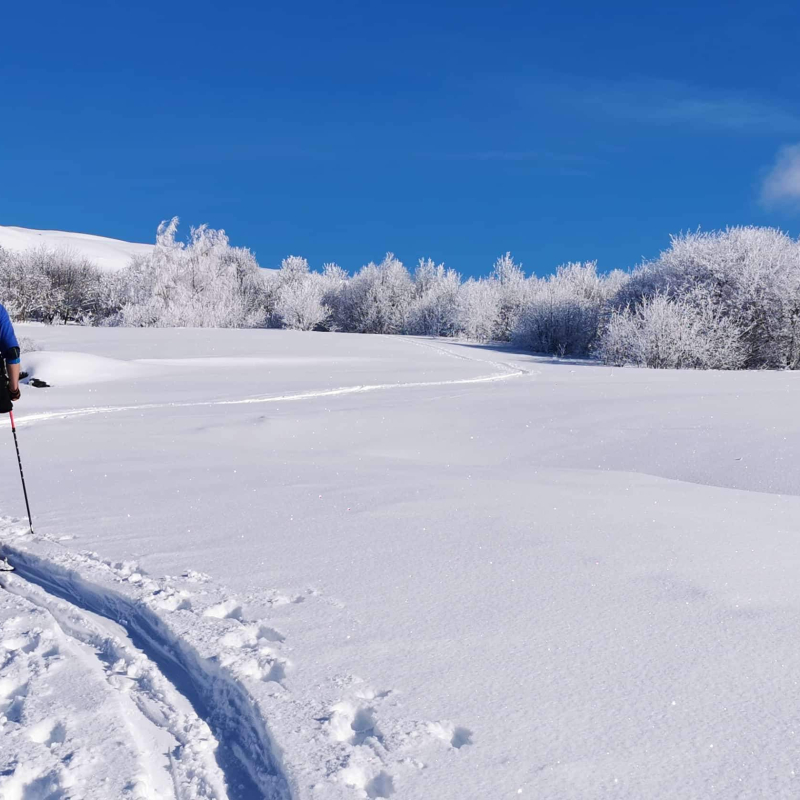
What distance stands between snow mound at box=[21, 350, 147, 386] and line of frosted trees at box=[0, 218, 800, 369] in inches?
682

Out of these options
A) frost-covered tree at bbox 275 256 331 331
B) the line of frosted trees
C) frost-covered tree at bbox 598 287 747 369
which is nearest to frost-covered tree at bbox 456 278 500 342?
the line of frosted trees

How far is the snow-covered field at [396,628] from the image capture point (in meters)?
2.19

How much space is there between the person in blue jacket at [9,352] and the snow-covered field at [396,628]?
3.25 ft

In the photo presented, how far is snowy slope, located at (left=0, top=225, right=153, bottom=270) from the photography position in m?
87.6

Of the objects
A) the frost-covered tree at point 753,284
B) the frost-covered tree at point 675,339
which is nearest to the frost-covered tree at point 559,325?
the frost-covered tree at point 753,284

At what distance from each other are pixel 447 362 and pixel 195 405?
1178 cm

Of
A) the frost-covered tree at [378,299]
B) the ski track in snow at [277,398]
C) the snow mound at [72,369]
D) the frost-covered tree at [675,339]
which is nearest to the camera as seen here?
the ski track in snow at [277,398]

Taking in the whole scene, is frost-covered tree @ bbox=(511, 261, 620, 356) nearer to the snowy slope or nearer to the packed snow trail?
the packed snow trail

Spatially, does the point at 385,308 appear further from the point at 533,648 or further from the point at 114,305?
the point at 533,648

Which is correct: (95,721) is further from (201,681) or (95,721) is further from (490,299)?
(490,299)

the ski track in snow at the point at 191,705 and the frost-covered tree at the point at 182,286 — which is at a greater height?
the frost-covered tree at the point at 182,286

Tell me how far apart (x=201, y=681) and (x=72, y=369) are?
17364mm

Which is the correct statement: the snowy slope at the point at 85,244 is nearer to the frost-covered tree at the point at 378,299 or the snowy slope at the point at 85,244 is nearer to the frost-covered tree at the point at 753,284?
the frost-covered tree at the point at 378,299

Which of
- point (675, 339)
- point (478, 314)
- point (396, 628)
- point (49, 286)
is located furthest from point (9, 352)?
point (49, 286)
